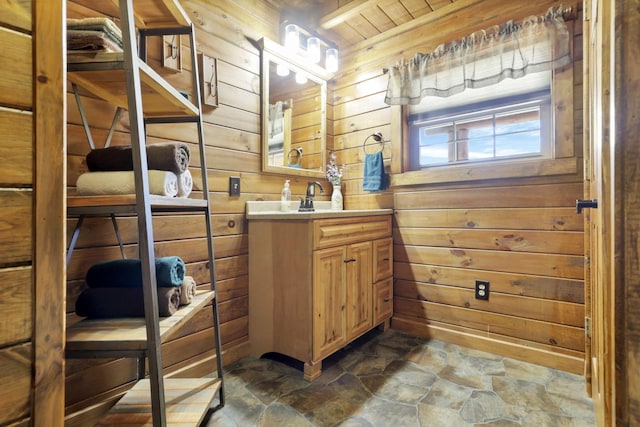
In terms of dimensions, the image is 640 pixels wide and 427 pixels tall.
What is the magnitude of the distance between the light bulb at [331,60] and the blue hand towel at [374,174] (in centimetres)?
80

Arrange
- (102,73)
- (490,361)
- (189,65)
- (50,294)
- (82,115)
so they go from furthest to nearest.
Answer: (490,361), (189,65), (82,115), (102,73), (50,294)

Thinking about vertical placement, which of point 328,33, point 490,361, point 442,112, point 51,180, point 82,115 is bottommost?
point 490,361

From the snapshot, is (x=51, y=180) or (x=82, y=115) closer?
(x=51, y=180)

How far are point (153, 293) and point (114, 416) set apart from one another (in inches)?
22.7

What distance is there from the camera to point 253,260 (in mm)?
1974

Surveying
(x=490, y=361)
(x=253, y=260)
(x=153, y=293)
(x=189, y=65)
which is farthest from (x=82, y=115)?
(x=490, y=361)

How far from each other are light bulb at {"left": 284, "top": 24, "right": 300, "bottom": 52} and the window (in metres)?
0.99

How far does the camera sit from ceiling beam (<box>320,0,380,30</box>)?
2.13m

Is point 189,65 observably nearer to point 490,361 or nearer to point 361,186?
point 361,186

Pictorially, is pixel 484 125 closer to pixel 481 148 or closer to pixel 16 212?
pixel 481 148

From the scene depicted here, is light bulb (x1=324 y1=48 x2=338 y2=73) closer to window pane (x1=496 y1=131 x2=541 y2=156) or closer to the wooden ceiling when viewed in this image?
the wooden ceiling

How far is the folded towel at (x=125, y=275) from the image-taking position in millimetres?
1091

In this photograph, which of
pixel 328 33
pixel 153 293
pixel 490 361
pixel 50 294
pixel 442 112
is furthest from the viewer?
pixel 328 33

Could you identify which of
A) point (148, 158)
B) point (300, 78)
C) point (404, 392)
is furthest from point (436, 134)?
point (148, 158)
